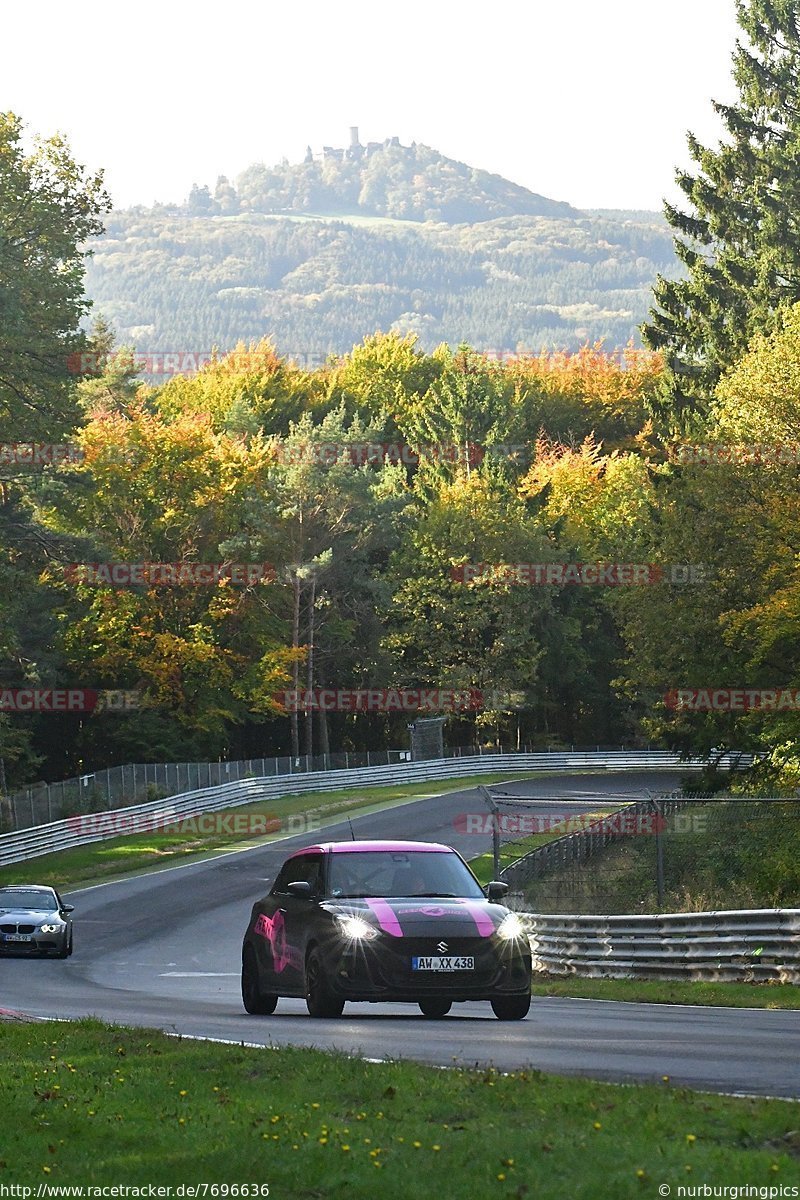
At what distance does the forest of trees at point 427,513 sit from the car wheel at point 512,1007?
27.8 m

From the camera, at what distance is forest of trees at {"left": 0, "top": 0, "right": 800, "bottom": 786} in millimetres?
49625

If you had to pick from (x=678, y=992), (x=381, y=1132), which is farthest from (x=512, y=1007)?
(x=381, y=1132)

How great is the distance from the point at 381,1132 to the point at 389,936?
24.0 ft

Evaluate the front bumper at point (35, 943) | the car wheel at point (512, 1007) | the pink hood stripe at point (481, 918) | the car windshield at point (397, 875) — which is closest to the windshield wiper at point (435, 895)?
the car windshield at point (397, 875)

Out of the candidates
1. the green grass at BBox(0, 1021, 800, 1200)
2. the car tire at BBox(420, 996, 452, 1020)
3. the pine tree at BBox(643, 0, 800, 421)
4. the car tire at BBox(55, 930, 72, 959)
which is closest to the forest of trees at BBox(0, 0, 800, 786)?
the pine tree at BBox(643, 0, 800, 421)

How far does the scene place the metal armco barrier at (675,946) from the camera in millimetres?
21156

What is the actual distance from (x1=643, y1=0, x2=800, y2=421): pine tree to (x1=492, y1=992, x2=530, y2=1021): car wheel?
51.5 m

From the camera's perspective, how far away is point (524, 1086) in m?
10.7

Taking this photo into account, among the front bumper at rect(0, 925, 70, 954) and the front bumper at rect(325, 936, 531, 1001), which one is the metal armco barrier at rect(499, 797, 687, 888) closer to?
the front bumper at rect(0, 925, 70, 954)

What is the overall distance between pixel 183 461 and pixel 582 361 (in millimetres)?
45191

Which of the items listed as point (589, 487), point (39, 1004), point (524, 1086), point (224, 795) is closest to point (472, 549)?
point (589, 487)

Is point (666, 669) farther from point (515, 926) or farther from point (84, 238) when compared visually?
point (515, 926)

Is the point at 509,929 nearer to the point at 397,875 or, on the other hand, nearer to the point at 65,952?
the point at 397,875

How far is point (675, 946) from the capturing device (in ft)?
76.5
